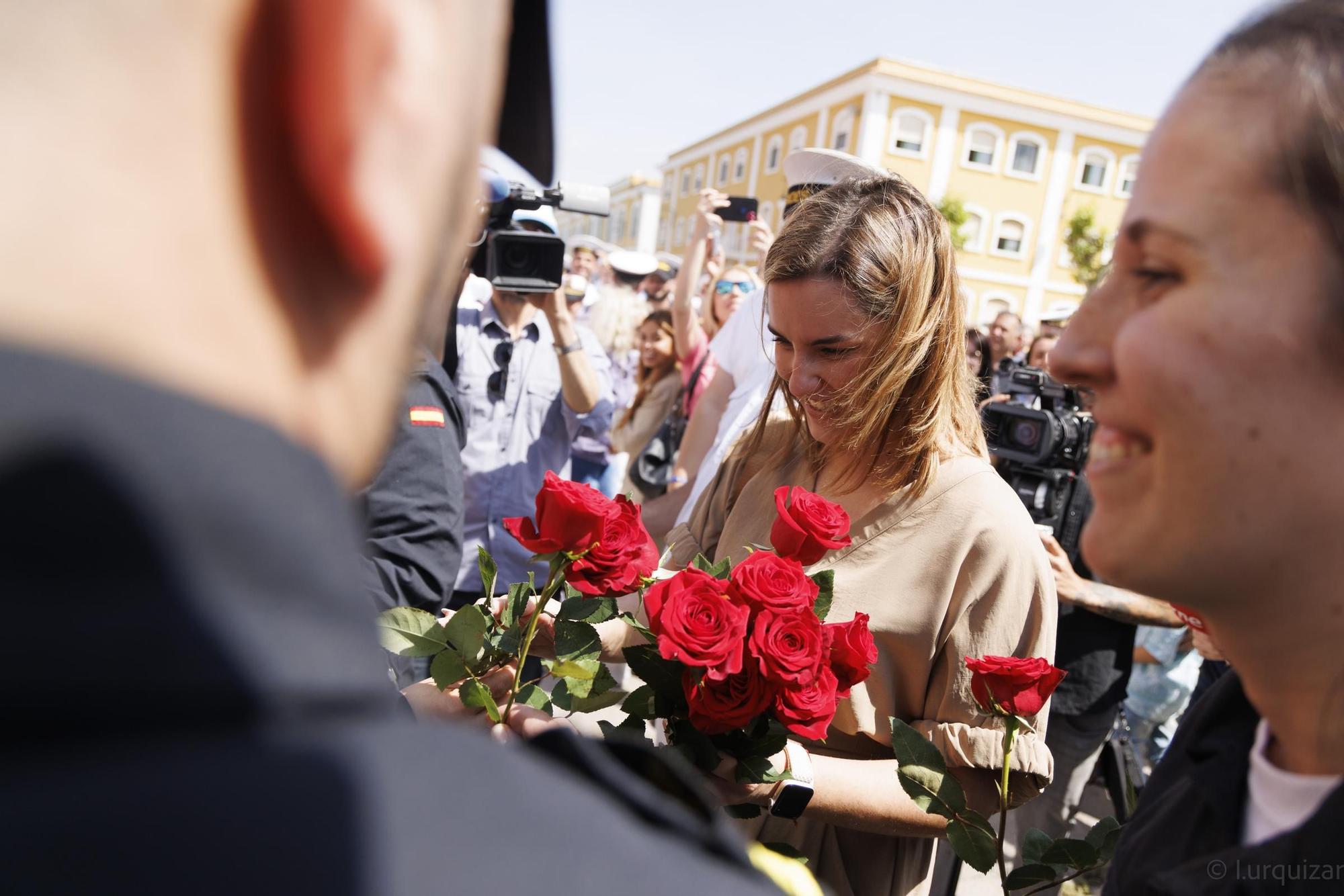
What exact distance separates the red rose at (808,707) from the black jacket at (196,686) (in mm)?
975

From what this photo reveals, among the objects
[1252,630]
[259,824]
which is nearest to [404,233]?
[259,824]

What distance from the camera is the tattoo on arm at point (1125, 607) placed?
3080mm

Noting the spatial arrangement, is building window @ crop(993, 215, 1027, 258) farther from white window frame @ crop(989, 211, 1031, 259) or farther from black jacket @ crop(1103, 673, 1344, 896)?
black jacket @ crop(1103, 673, 1344, 896)

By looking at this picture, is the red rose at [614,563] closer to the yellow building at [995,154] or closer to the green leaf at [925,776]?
the green leaf at [925,776]

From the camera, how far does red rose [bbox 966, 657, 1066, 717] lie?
1.45 m

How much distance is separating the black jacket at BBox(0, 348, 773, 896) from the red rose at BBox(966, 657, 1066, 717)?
114cm

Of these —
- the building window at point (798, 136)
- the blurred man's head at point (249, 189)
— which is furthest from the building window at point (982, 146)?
the blurred man's head at point (249, 189)

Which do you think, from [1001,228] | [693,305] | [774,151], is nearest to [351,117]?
[693,305]

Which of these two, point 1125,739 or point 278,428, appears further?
point 1125,739

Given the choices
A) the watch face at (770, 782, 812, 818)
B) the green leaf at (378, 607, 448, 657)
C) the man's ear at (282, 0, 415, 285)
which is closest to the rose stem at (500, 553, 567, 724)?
the green leaf at (378, 607, 448, 657)

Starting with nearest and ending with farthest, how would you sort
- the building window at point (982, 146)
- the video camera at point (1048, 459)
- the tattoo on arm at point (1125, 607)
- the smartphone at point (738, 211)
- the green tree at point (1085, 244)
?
1. the tattoo on arm at point (1125, 607)
2. the video camera at point (1048, 459)
3. the smartphone at point (738, 211)
4. the green tree at point (1085, 244)
5. the building window at point (982, 146)

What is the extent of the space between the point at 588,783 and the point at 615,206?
6805 centimetres

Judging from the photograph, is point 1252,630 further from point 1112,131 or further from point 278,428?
point 1112,131

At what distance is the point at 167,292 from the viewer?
41cm
